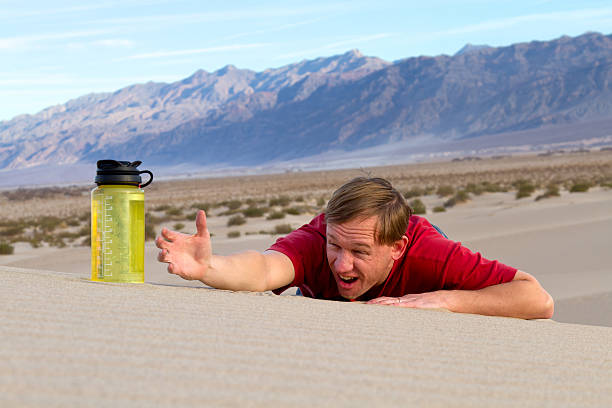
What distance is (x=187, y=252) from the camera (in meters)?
2.66

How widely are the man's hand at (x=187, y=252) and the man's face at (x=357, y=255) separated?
524 mm

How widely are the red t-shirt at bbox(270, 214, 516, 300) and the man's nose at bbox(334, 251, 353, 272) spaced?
0.90 feet

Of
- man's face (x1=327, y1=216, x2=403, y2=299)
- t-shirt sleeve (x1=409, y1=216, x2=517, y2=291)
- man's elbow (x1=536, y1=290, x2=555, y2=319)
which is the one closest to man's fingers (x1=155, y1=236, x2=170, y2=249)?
man's face (x1=327, y1=216, x2=403, y2=299)

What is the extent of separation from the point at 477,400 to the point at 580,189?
18.3 meters

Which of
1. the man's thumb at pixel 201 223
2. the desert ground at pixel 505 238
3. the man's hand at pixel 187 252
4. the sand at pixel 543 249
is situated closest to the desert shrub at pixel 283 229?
the desert ground at pixel 505 238

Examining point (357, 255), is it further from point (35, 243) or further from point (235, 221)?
point (235, 221)

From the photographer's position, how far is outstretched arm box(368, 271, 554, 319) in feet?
9.99

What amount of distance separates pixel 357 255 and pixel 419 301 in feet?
1.14

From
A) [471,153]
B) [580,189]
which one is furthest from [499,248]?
[471,153]

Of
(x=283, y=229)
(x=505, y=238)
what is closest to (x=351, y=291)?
(x=505, y=238)

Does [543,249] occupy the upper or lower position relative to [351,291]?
lower

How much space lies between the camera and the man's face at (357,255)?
112 inches

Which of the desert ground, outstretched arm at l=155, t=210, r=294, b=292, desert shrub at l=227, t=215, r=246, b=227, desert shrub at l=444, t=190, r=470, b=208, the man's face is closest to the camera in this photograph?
outstretched arm at l=155, t=210, r=294, b=292

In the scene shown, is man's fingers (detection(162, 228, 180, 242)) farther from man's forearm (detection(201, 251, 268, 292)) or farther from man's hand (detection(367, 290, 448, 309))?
man's hand (detection(367, 290, 448, 309))
